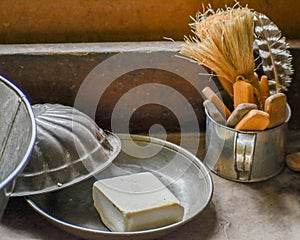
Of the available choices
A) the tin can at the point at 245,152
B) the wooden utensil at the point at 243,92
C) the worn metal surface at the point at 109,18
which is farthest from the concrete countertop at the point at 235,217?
the worn metal surface at the point at 109,18

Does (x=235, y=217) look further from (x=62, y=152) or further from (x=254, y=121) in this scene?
(x=62, y=152)

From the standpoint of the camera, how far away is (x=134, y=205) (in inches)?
27.6

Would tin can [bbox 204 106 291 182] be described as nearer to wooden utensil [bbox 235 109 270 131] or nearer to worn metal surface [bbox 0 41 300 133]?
wooden utensil [bbox 235 109 270 131]

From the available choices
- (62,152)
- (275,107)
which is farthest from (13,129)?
(275,107)

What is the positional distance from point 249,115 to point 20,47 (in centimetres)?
40

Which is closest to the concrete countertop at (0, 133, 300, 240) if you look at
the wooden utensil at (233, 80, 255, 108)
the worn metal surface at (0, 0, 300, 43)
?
the wooden utensil at (233, 80, 255, 108)

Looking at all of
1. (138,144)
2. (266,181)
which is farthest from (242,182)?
(138,144)

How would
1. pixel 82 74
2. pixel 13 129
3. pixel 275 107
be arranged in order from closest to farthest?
pixel 13 129 < pixel 275 107 < pixel 82 74

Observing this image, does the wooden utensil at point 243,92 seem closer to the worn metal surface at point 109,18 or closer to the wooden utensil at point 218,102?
the wooden utensil at point 218,102

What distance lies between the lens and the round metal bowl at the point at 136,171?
0.68 meters

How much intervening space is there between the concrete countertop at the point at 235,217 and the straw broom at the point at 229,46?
14cm

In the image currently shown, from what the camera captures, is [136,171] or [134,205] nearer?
[134,205]

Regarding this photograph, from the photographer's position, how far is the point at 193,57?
2.71 feet

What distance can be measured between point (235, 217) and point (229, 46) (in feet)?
0.81
